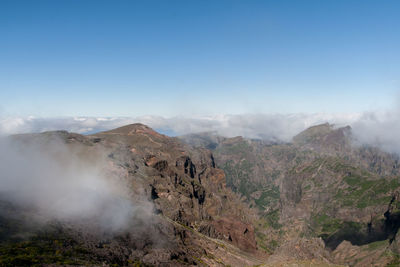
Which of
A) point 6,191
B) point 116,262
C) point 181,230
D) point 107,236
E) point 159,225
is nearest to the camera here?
point 116,262

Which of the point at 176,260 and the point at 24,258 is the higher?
the point at 24,258

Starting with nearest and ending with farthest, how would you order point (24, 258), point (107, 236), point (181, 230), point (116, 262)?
1. point (24, 258)
2. point (116, 262)
3. point (107, 236)
4. point (181, 230)

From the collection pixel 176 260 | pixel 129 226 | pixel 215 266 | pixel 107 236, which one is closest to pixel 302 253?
pixel 215 266

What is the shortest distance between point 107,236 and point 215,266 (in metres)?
69.7

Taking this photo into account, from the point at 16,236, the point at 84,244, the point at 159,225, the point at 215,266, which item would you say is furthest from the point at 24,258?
the point at 215,266

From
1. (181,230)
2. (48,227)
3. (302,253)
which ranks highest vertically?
(48,227)

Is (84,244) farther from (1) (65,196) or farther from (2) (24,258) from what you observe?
(1) (65,196)

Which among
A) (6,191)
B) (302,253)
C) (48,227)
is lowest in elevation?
(302,253)

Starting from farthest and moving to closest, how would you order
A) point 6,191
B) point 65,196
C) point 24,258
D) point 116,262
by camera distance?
point 65,196, point 6,191, point 116,262, point 24,258

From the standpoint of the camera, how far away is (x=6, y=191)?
146 metres

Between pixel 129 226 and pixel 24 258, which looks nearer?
pixel 24 258

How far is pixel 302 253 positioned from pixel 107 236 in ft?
453

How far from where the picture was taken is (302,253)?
198750 millimetres

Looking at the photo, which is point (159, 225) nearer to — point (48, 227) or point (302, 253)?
point (48, 227)
